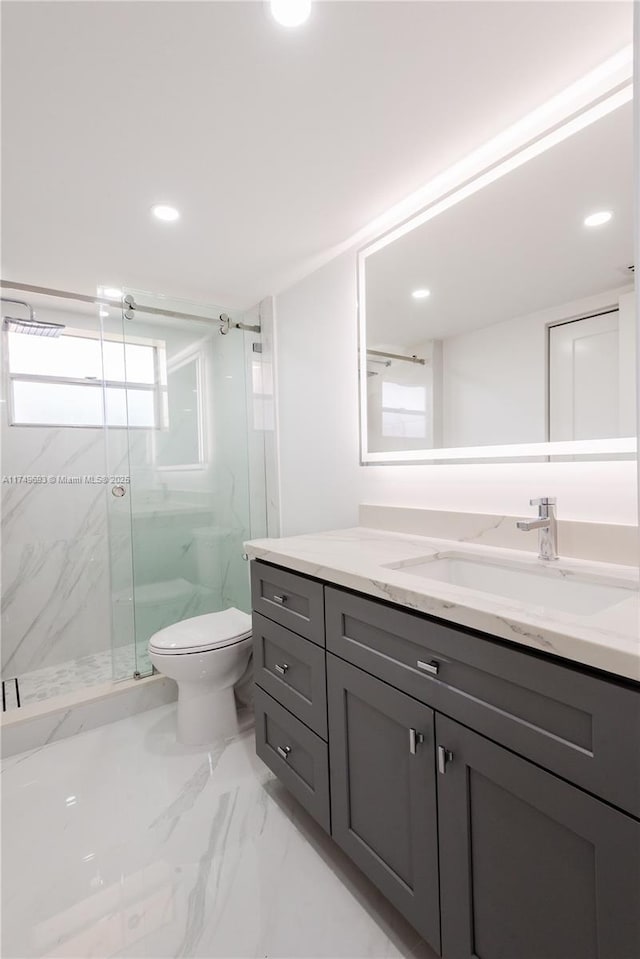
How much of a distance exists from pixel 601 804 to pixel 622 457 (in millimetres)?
866

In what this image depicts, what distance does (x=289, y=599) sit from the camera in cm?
148

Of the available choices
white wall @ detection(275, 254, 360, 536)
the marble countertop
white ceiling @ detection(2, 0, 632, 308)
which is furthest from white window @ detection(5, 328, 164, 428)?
the marble countertop

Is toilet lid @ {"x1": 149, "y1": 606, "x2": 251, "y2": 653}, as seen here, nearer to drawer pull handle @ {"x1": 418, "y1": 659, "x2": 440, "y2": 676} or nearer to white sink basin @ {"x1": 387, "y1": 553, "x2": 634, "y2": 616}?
white sink basin @ {"x1": 387, "y1": 553, "x2": 634, "y2": 616}

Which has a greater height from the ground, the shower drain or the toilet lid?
the toilet lid

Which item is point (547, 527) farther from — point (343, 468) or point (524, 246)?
point (343, 468)

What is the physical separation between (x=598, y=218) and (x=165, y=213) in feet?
4.83

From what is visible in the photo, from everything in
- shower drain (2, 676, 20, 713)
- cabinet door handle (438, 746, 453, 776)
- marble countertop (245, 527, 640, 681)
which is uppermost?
marble countertop (245, 527, 640, 681)

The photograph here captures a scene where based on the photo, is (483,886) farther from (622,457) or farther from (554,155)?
(554,155)

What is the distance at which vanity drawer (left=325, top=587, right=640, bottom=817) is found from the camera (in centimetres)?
67

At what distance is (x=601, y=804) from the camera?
69 centimetres

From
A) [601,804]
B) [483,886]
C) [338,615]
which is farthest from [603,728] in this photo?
[338,615]

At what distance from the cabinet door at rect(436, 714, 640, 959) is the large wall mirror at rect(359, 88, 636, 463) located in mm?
860

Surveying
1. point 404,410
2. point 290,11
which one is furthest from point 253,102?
point 404,410

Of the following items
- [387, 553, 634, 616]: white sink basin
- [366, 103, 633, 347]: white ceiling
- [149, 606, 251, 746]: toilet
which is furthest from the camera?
[149, 606, 251, 746]: toilet
